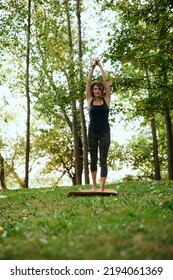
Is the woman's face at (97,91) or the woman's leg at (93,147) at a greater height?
the woman's face at (97,91)

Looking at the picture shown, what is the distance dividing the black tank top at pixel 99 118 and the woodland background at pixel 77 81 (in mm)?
4520

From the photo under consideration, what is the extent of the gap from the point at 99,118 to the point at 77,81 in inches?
434

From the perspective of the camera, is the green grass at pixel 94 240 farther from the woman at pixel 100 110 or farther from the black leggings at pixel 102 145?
the woman at pixel 100 110

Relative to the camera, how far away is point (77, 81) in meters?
20.3

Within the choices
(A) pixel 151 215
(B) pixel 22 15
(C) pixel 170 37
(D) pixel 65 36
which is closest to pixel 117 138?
(D) pixel 65 36

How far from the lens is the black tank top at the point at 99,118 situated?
965cm

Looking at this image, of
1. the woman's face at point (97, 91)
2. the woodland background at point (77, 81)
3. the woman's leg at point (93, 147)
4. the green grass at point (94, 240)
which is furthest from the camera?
the woodland background at point (77, 81)

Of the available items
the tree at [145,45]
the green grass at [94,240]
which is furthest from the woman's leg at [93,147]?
the tree at [145,45]

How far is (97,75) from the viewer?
1930 centimetres

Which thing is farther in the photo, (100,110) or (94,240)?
(100,110)

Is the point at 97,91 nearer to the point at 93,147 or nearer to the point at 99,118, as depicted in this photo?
the point at 99,118

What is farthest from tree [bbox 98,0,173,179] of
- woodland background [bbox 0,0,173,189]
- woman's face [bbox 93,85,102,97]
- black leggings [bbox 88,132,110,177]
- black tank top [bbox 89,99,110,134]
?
black leggings [bbox 88,132,110,177]

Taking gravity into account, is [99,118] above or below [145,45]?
below

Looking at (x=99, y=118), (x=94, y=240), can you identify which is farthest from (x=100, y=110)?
(x=94, y=240)
